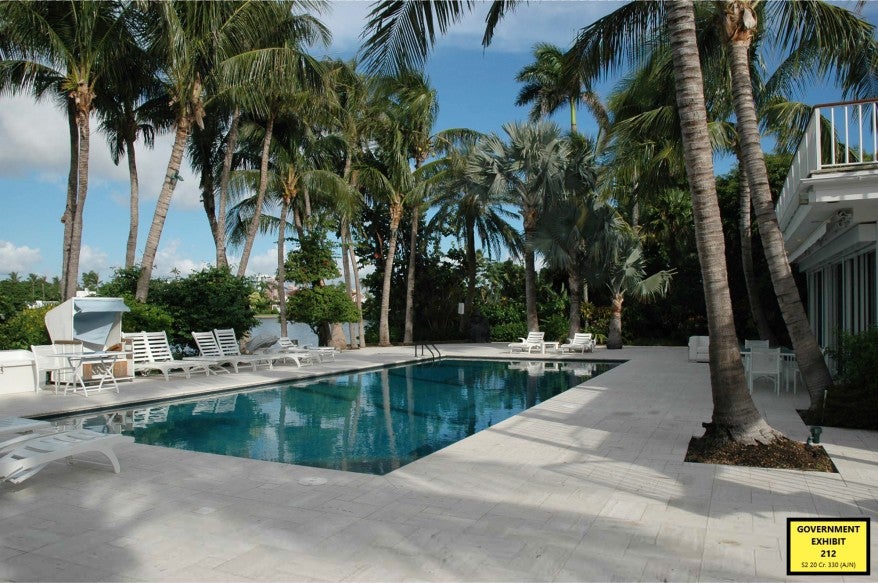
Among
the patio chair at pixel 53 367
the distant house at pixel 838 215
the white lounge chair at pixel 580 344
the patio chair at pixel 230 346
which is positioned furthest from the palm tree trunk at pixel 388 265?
the distant house at pixel 838 215

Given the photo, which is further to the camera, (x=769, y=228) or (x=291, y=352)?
(x=291, y=352)

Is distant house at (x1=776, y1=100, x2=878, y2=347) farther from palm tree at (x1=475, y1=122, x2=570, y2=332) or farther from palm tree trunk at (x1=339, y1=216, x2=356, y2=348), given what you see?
palm tree trunk at (x1=339, y1=216, x2=356, y2=348)

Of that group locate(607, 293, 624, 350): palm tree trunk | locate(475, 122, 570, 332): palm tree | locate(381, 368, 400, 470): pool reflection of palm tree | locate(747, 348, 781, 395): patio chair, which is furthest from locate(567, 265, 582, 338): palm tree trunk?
locate(747, 348, 781, 395): patio chair

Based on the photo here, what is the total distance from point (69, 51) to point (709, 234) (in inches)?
626

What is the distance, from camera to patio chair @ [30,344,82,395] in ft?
37.2

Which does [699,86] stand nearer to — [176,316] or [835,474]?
[835,474]

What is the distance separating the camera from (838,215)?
29.0ft

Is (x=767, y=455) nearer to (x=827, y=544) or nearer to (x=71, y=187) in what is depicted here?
(x=827, y=544)

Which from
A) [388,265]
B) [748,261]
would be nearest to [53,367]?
[388,265]

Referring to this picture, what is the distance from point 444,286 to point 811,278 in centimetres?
1582

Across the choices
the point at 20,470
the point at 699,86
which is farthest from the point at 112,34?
the point at 699,86

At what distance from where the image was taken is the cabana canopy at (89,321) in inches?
496

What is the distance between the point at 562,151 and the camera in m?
21.1

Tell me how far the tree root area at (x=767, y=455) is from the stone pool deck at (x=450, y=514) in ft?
0.54
